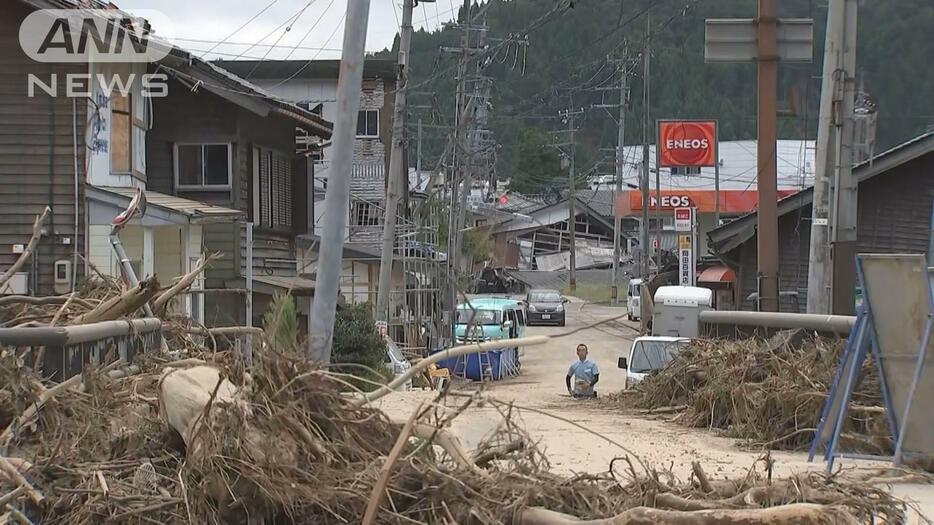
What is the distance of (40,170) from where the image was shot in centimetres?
2059

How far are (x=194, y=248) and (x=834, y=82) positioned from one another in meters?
13.1

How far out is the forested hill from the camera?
111 ft

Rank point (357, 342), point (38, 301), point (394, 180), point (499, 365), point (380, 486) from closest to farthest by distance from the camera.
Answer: point (380, 486) < point (38, 301) < point (357, 342) < point (394, 180) < point (499, 365)

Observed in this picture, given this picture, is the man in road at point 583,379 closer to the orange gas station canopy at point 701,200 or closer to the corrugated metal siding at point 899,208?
the corrugated metal siding at point 899,208

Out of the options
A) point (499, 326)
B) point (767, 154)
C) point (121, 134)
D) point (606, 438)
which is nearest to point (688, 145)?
point (499, 326)

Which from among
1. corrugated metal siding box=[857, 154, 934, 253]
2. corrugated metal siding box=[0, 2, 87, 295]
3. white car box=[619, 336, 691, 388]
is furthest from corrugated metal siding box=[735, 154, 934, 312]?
corrugated metal siding box=[0, 2, 87, 295]

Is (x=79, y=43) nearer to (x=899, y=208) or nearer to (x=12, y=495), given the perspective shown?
(x=12, y=495)

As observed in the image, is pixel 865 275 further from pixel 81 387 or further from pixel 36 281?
pixel 36 281

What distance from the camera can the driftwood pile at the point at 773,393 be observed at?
11703 millimetres

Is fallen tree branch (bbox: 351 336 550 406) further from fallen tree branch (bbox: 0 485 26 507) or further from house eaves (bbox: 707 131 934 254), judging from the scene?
house eaves (bbox: 707 131 934 254)

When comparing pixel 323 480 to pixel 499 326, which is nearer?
pixel 323 480

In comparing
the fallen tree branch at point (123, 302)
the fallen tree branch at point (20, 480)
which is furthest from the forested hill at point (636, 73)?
the fallen tree branch at point (20, 480)

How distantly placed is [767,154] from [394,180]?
10.6 meters

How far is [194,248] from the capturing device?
23.9 meters
